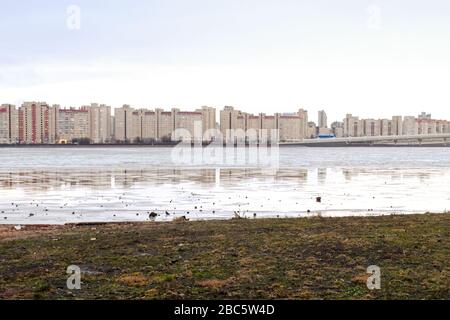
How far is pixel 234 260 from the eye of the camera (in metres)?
10.4

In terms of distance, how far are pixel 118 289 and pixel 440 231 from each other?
816cm

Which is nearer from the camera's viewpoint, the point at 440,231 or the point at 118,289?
the point at 118,289

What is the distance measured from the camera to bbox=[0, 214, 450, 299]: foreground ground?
27.0ft

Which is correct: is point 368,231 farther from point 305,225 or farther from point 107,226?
point 107,226

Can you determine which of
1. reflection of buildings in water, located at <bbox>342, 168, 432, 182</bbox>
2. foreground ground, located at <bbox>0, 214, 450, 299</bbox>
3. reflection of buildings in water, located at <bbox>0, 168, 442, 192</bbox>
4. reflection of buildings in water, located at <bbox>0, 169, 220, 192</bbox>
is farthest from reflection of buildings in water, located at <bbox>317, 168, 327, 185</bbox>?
foreground ground, located at <bbox>0, 214, 450, 299</bbox>

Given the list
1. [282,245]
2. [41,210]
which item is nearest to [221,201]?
[41,210]

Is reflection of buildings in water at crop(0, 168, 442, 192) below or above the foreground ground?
below

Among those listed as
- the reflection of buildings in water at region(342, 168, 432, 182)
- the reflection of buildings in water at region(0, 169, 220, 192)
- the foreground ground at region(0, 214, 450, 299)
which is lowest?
the reflection of buildings in water at region(342, 168, 432, 182)

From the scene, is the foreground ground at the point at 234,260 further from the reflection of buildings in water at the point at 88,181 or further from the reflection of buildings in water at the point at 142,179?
the reflection of buildings in water at the point at 142,179

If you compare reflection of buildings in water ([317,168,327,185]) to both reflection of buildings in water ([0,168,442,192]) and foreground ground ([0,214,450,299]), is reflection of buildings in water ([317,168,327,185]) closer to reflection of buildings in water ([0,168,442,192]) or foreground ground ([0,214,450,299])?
reflection of buildings in water ([0,168,442,192])

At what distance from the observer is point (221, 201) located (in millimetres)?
26031

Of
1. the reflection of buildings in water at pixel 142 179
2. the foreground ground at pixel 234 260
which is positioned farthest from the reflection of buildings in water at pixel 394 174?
the foreground ground at pixel 234 260

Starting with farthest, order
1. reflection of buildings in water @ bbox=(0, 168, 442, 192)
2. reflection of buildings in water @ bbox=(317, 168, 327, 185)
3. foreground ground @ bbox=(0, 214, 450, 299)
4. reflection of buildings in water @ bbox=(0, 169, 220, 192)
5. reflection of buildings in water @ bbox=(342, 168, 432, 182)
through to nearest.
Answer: reflection of buildings in water @ bbox=(342, 168, 432, 182), reflection of buildings in water @ bbox=(317, 168, 327, 185), reflection of buildings in water @ bbox=(0, 168, 442, 192), reflection of buildings in water @ bbox=(0, 169, 220, 192), foreground ground @ bbox=(0, 214, 450, 299)
